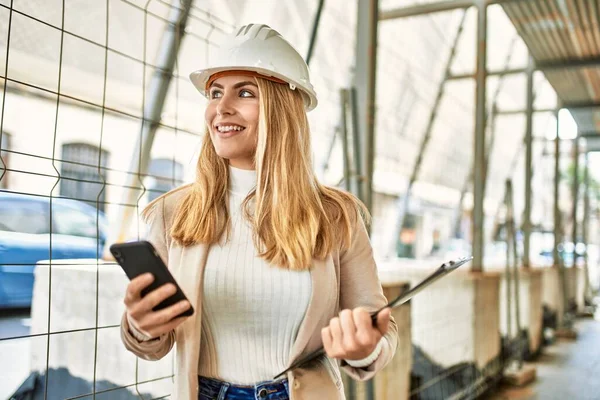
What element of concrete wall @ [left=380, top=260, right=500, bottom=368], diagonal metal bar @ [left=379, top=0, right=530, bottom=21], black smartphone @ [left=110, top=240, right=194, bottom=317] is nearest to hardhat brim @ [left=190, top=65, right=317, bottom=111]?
black smartphone @ [left=110, top=240, right=194, bottom=317]

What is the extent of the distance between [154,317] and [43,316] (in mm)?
1088

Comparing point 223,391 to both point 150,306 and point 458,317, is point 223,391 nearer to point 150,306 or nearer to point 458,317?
point 150,306

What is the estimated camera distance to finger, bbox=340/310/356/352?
3.36 feet

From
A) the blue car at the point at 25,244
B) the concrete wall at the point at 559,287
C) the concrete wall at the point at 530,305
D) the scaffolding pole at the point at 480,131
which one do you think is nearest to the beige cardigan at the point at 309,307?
the blue car at the point at 25,244

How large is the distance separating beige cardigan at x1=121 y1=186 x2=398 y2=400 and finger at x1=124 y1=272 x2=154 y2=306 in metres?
0.17

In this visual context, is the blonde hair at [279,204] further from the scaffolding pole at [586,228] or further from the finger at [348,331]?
the scaffolding pole at [586,228]

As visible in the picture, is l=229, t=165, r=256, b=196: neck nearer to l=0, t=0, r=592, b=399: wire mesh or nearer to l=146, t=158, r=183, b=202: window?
l=0, t=0, r=592, b=399: wire mesh

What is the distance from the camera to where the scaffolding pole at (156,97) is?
2.27m

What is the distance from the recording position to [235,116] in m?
1.27

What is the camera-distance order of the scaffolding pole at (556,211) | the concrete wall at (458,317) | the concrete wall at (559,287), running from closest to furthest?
the concrete wall at (458,317), the concrete wall at (559,287), the scaffolding pole at (556,211)

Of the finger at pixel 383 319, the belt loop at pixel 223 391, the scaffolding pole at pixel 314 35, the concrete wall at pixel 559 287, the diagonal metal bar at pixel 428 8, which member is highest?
the diagonal metal bar at pixel 428 8

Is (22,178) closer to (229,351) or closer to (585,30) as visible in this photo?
(229,351)

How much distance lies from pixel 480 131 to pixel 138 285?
A: 492 centimetres

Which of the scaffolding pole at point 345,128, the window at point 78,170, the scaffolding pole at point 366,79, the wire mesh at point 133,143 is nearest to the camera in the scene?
the wire mesh at point 133,143
